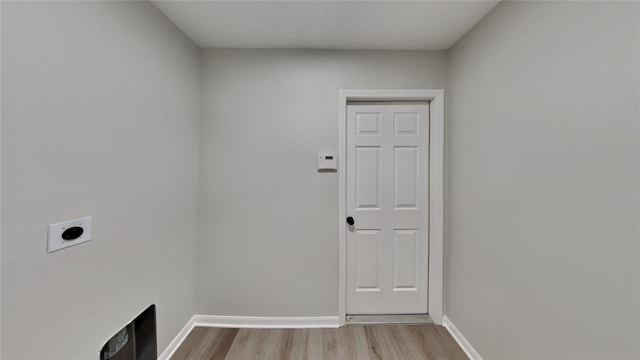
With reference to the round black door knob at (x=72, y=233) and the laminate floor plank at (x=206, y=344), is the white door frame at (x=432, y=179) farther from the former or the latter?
the round black door knob at (x=72, y=233)

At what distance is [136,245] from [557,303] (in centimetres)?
225

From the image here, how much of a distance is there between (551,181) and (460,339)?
1427mm

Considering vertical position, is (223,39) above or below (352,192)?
above

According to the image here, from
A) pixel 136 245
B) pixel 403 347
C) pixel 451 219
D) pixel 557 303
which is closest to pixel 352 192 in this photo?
pixel 451 219

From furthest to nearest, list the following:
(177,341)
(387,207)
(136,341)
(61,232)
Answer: (387,207) < (177,341) < (136,341) < (61,232)

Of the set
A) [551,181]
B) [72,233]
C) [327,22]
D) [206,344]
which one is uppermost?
[327,22]

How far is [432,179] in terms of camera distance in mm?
2125

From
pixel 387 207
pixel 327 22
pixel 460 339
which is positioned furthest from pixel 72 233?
pixel 460 339

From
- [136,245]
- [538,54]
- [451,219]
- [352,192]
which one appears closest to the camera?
[538,54]

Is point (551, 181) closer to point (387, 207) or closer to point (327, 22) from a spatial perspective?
point (387, 207)

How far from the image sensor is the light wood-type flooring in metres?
1.75

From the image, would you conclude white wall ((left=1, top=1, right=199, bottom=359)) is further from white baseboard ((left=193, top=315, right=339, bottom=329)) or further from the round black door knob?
white baseboard ((left=193, top=315, right=339, bottom=329))

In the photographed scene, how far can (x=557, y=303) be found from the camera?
113 cm

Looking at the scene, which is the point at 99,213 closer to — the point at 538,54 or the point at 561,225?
the point at 561,225
